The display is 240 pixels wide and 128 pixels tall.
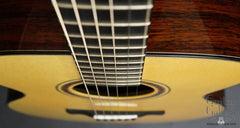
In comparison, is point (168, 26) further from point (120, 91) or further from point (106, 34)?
point (120, 91)

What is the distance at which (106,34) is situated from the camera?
728 millimetres

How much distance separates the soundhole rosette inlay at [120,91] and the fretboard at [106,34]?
224 mm

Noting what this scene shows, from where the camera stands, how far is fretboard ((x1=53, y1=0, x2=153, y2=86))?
1.96 feet

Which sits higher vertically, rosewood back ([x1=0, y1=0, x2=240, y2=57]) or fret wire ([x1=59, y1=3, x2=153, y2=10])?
rosewood back ([x1=0, y1=0, x2=240, y2=57])

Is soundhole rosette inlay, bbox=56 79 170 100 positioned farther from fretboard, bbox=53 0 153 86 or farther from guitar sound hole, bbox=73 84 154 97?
fretboard, bbox=53 0 153 86

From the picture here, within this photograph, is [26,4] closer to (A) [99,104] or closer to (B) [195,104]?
(A) [99,104]

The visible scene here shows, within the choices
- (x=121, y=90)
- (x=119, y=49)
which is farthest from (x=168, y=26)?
(x=121, y=90)

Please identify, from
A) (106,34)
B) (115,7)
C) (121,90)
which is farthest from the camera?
(121,90)

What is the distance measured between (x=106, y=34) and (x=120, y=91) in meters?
0.69

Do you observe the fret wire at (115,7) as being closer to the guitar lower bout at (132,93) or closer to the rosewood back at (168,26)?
the rosewood back at (168,26)

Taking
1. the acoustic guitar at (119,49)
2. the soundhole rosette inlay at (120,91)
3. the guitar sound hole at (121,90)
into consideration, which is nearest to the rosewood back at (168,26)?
the acoustic guitar at (119,49)

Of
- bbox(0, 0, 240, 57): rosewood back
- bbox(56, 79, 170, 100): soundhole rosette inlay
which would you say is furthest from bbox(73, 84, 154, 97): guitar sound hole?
bbox(0, 0, 240, 57): rosewood back

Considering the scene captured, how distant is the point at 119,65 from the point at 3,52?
1.51 ft

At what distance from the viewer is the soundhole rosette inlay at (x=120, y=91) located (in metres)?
1.24
